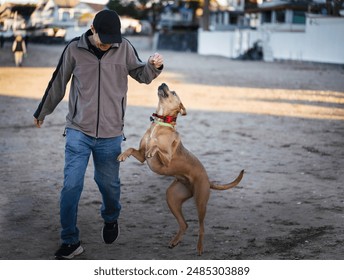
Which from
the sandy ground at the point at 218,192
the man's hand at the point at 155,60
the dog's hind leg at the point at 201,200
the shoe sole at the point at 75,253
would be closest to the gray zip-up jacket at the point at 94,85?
the man's hand at the point at 155,60

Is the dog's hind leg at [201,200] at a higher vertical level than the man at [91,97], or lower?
lower

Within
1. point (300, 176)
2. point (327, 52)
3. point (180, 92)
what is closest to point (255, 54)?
point (327, 52)

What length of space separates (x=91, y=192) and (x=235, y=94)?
1355 centimetres

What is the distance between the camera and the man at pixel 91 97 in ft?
16.7

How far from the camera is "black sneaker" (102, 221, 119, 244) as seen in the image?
18.4 feet

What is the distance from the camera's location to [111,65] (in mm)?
5145

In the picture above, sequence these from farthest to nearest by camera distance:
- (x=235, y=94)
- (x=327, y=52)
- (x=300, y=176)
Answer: (x=327, y=52), (x=235, y=94), (x=300, y=176)

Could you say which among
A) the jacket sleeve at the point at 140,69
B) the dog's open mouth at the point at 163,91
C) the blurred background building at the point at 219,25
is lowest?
the blurred background building at the point at 219,25

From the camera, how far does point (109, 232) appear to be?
562 centimetres

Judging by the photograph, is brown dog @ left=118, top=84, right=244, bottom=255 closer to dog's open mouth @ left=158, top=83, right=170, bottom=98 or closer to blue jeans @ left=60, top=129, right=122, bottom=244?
dog's open mouth @ left=158, top=83, right=170, bottom=98

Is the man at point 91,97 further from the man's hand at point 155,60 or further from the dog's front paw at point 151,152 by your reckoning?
the dog's front paw at point 151,152

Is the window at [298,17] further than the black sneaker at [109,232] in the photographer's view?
Yes

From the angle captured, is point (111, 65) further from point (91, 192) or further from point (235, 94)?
point (235, 94)

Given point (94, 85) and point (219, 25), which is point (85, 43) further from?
point (219, 25)
